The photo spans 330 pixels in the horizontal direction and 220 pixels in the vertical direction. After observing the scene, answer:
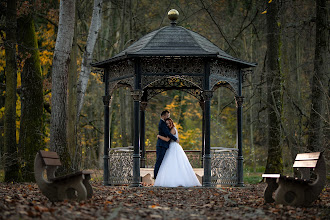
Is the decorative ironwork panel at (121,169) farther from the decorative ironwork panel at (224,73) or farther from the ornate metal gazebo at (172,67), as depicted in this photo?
the decorative ironwork panel at (224,73)

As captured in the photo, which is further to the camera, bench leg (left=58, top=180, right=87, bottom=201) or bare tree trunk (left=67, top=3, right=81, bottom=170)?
bare tree trunk (left=67, top=3, right=81, bottom=170)

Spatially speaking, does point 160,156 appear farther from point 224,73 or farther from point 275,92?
point 275,92

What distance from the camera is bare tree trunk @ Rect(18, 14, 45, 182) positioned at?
598 inches

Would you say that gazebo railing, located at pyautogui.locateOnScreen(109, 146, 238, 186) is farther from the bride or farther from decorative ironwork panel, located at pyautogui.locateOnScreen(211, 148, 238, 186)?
the bride

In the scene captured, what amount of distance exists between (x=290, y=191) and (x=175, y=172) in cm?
446

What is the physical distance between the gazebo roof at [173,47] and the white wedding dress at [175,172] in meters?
2.65

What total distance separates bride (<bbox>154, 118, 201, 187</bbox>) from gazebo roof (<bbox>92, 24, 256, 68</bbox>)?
92.4 inches

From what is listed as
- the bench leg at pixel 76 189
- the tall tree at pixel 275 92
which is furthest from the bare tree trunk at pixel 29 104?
the tall tree at pixel 275 92

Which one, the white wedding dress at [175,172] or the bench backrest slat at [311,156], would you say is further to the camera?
the white wedding dress at [175,172]

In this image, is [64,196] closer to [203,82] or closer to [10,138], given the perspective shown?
[203,82]

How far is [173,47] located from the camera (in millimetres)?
12242

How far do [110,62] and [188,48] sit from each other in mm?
2177

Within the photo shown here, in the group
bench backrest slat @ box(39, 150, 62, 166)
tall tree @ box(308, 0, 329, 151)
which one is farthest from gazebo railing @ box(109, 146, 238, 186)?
bench backrest slat @ box(39, 150, 62, 166)

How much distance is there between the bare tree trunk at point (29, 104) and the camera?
15.2 m
